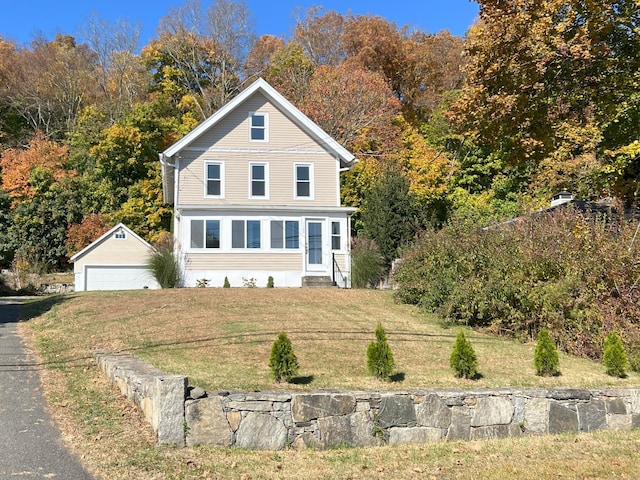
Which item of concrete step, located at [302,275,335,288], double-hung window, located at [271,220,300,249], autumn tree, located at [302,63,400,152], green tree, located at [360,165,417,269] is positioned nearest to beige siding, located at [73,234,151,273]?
double-hung window, located at [271,220,300,249]

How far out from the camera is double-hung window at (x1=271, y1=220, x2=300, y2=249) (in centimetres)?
2262

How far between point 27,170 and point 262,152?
1911 centimetres

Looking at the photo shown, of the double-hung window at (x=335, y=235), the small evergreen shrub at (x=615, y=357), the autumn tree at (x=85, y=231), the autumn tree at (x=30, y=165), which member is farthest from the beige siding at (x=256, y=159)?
the autumn tree at (x=30, y=165)

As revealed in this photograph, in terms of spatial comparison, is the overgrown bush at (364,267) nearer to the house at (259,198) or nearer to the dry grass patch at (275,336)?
the house at (259,198)

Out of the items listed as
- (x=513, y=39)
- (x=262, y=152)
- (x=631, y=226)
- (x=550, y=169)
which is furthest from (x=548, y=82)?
(x=262, y=152)

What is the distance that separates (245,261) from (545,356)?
47.9 ft

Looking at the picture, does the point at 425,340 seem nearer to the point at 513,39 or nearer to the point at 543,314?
the point at 543,314

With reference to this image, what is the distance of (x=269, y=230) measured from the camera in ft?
74.2

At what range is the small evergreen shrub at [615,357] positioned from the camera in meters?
9.43

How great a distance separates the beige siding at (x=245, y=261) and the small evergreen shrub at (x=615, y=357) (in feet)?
46.5

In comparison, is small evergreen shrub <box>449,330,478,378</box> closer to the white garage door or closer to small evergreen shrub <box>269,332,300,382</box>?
small evergreen shrub <box>269,332,300,382</box>

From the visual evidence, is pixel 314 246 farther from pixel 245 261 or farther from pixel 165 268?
pixel 165 268

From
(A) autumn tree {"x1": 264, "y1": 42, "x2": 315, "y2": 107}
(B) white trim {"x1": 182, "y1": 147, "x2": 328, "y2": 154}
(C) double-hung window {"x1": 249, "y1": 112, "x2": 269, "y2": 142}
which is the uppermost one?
(A) autumn tree {"x1": 264, "y1": 42, "x2": 315, "y2": 107}

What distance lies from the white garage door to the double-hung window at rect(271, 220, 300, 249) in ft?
26.0
